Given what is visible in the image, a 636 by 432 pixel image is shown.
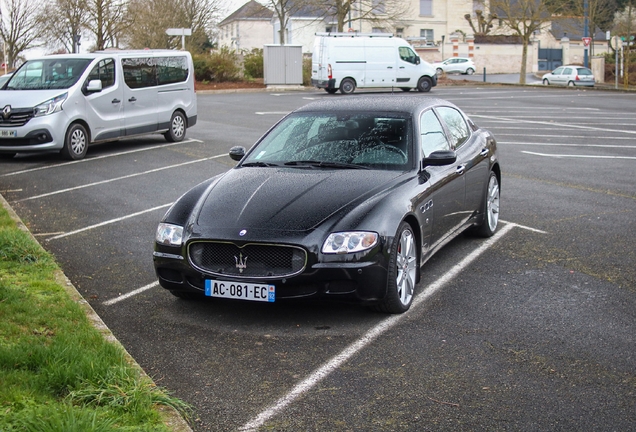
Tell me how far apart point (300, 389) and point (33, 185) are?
932 cm

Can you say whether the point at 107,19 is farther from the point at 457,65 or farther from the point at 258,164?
the point at 258,164

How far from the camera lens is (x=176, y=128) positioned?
60.5 ft

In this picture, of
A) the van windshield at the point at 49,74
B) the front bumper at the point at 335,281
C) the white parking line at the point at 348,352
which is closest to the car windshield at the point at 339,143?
the white parking line at the point at 348,352

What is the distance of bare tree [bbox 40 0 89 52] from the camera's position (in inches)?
2173

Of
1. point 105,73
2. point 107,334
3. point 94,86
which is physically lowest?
point 107,334

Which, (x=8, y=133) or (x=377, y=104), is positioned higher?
(x=377, y=104)

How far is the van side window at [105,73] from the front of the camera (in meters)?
16.4

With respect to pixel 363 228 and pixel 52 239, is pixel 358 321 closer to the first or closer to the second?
pixel 363 228

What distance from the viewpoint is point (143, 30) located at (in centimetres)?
5534

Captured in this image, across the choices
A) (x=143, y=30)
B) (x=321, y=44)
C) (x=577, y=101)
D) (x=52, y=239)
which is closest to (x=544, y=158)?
(x=52, y=239)

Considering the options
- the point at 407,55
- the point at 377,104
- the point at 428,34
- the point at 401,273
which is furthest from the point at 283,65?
the point at 428,34

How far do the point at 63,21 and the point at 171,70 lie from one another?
1779 inches

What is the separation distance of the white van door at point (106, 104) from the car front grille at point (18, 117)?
1096 mm

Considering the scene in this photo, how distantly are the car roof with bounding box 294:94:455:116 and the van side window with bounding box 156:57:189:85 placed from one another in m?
10.3
